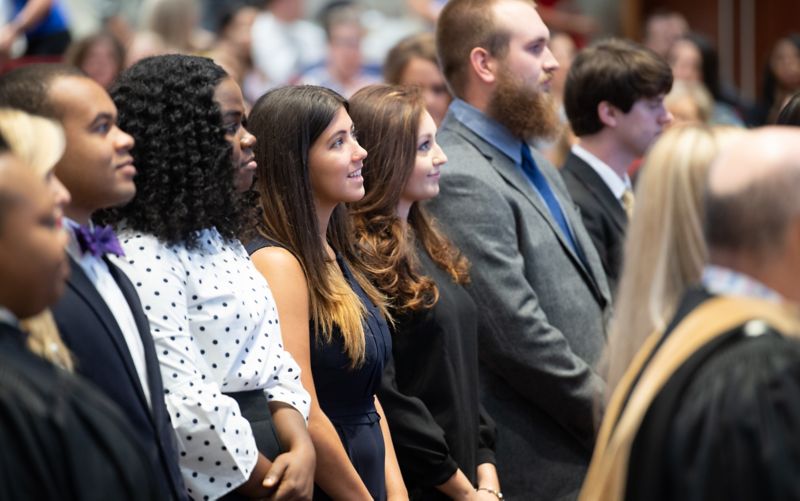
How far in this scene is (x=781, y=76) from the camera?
8.42 meters

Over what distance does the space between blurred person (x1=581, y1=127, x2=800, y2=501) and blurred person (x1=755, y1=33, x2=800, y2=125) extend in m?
6.24

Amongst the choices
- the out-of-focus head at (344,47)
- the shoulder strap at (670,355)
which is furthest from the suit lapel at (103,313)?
the out-of-focus head at (344,47)

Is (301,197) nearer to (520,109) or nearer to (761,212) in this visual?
(520,109)

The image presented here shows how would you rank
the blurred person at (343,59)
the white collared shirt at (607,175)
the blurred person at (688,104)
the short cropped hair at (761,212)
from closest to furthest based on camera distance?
1. the short cropped hair at (761,212)
2. the white collared shirt at (607,175)
3. the blurred person at (688,104)
4. the blurred person at (343,59)

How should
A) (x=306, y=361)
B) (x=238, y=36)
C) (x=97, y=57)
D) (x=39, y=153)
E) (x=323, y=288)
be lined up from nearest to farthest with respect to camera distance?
(x=39, y=153) → (x=306, y=361) → (x=323, y=288) → (x=97, y=57) → (x=238, y=36)

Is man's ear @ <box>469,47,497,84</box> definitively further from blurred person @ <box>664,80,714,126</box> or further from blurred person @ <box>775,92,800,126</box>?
blurred person @ <box>664,80,714,126</box>

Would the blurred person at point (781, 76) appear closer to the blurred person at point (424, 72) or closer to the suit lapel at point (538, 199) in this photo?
the blurred person at point (424, 72)

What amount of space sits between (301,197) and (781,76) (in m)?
5.83

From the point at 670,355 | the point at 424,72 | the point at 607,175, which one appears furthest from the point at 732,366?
the point at 424,72

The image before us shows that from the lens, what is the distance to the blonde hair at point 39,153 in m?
2.30

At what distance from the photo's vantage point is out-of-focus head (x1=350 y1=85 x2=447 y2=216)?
12.4 feet

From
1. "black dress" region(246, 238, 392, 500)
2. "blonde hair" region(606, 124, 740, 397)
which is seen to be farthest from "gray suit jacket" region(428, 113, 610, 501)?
"blonde hair" region(606, 124, 740, 397)

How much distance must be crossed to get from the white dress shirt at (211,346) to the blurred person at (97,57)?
3326mm

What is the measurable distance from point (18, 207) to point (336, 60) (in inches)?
211
